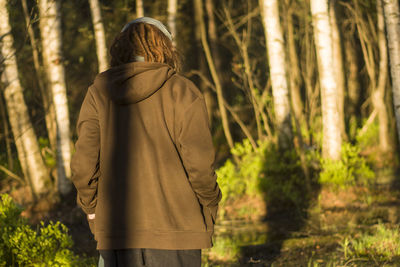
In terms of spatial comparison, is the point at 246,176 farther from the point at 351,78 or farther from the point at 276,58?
the point at 351,78

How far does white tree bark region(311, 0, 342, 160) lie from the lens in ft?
27.6

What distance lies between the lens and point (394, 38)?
5.74m

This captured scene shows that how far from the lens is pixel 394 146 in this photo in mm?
11828

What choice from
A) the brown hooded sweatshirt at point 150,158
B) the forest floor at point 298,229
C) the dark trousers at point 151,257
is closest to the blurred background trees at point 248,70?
the forest floor at point 298,229

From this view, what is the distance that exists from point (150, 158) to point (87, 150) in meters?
0.33

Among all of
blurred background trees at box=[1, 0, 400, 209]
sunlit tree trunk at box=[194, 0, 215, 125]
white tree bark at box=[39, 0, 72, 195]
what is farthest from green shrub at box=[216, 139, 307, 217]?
sunlit tree trunk at box=[194, 0, 215, 125]

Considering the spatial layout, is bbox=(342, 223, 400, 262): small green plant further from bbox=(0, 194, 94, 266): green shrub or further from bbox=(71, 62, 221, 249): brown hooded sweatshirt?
bbox=(71, 62, 221, 249): brown hooded sweatshirt

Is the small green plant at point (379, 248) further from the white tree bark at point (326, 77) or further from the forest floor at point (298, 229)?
the white tree bark at point (326, 77)

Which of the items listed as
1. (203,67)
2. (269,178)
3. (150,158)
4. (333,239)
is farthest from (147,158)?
(203,67)

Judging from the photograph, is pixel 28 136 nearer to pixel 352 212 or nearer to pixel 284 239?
pixel 284 239

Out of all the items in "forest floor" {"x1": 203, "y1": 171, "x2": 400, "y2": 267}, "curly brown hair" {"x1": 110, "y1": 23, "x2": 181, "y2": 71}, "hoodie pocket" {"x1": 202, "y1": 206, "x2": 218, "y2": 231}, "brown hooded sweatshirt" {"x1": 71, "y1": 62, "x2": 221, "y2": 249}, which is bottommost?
"forest floor" {"x1": 203, "y1": 171, "x2": 400, "y2": 267}

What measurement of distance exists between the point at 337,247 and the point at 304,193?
281 centimetres

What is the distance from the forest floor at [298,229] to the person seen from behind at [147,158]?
2562 mm

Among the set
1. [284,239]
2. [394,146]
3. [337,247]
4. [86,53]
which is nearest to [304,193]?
[284,239]
